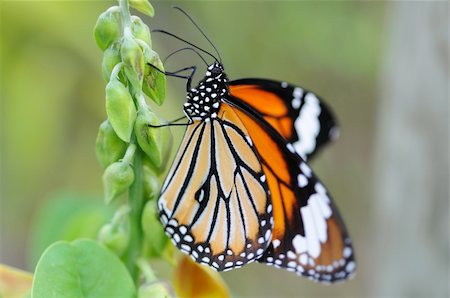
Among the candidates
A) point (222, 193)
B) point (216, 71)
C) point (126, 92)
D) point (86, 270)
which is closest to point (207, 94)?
point (216, 71)

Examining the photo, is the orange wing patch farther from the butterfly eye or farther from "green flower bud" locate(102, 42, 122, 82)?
"green flower bud" locate(102, 42, 122, 82)

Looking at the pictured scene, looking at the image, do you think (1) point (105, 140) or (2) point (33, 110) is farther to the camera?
(2) point (33, 110)

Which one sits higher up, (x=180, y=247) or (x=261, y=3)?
(x=261, y=3)

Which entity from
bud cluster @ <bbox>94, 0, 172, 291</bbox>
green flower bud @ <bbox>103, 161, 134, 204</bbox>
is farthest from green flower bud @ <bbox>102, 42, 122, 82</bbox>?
green flower bud @ <bbox>103, 161, 134, 204</bbox>

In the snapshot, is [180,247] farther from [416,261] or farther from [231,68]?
[231,68]

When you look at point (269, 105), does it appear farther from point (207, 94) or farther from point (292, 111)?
point (207, 94)

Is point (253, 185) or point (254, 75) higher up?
point (254, 75)

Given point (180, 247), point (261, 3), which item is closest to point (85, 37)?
point (261, 3)
